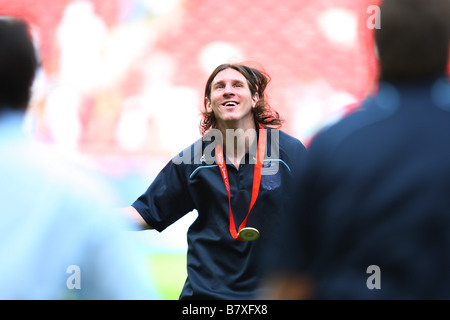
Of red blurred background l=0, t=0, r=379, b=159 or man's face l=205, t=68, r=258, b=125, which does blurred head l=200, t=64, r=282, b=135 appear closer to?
man's face l=205, t=68, r=258, b=125

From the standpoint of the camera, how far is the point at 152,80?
496cm

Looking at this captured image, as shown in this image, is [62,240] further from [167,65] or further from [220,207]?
[167,65]

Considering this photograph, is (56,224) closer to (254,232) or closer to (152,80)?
(254,232)

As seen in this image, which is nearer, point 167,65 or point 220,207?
point 220,207

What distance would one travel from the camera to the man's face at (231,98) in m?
2.64

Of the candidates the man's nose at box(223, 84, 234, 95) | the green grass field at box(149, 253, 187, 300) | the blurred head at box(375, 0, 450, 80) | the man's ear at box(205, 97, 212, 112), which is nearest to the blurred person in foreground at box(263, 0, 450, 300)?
the blurred head at box(375, 0, 450, 80)

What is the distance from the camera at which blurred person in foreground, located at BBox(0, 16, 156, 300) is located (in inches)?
41.8

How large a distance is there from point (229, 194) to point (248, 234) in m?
0.21

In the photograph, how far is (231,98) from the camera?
8.86 ft

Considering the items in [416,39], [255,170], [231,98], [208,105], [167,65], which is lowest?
[416,39]

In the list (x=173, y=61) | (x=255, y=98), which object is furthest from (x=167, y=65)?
(x=255, y=98)

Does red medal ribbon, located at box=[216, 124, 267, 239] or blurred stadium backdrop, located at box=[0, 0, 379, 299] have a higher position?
blurred stadium backdrop, located at box=[0, 0, 379, 299]

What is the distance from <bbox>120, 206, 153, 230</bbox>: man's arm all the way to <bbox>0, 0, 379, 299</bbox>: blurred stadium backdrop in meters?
2.27

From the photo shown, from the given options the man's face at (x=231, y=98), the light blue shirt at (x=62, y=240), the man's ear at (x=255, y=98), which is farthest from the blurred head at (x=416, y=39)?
the man's ear at (x=255, y=98)
